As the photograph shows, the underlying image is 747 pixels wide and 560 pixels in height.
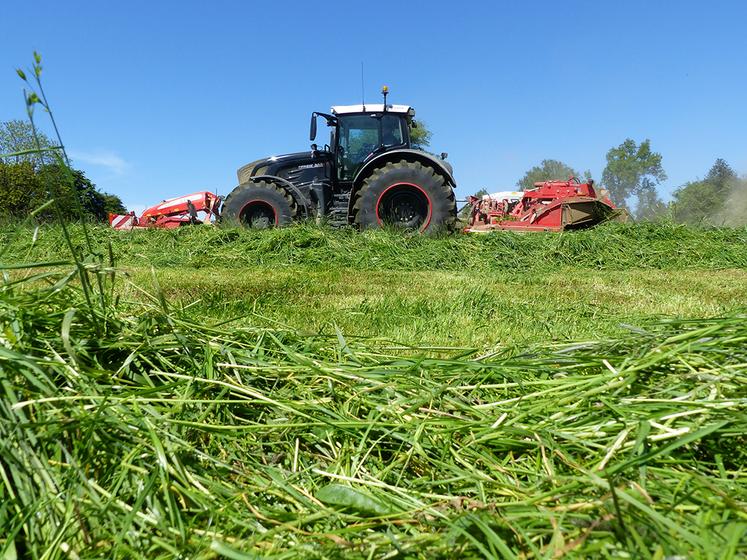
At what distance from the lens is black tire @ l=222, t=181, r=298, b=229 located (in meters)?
9.78

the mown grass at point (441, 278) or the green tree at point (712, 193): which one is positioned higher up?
the green tree at point (712, 193)

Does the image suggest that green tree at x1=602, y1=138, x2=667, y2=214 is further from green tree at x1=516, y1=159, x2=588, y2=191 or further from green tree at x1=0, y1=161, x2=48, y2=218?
green tree at x1=0, y1=161, x2=48, y2=218

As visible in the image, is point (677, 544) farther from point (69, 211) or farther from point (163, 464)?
point (69, 211)

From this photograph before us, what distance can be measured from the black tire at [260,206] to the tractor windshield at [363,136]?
1321 mm

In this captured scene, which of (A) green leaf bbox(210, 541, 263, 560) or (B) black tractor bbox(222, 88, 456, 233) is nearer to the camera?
(A) green leaf bbox(210, 541, 263, 560)

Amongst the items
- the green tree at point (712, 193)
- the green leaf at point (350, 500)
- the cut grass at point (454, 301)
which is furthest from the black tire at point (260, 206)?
the green tree at point (712, 193)

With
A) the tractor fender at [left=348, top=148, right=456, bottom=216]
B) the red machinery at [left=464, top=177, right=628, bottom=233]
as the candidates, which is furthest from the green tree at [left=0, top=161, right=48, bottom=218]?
the red machinery at [left=464, top=177, right=628, bottom=233]

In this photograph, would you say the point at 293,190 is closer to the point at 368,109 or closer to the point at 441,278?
the point at 368,109

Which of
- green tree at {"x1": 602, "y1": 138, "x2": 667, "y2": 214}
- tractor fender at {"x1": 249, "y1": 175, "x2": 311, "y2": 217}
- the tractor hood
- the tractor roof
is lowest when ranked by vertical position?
tractor fender at {"x1": 249, "y1": 175, "x2": 311, "y2": 217}

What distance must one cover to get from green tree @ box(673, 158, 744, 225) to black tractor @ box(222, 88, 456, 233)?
1311 inches

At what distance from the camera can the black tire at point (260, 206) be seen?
9.78 m

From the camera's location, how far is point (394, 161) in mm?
9492

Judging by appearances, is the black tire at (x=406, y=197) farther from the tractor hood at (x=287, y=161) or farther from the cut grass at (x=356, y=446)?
the cut grass at (x=356, y=446)

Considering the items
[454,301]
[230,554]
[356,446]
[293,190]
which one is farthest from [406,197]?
[230,554]
